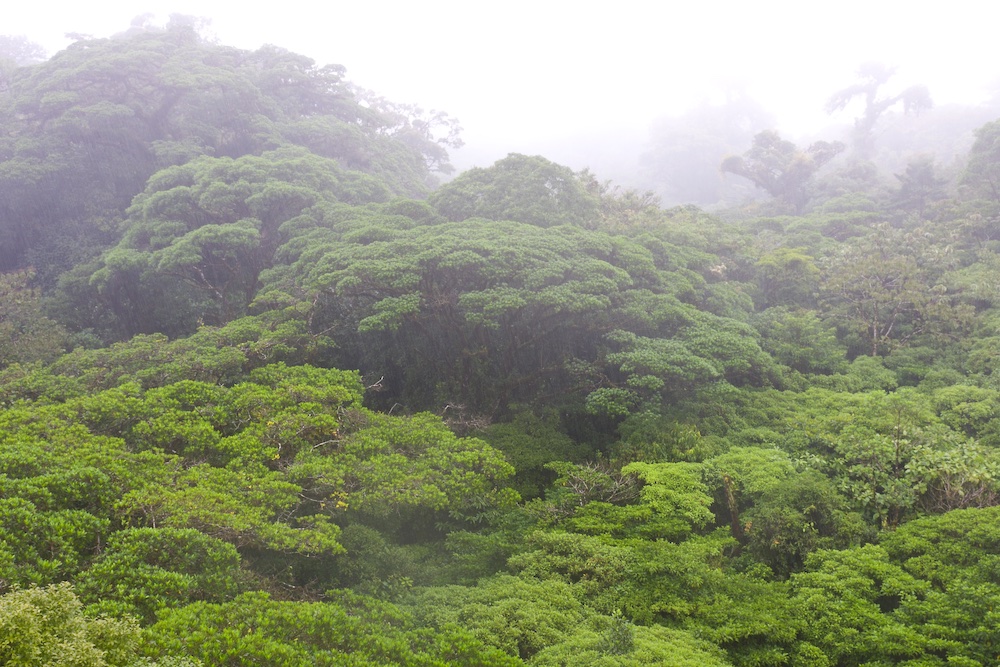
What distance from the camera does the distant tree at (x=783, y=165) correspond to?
36.5 metres

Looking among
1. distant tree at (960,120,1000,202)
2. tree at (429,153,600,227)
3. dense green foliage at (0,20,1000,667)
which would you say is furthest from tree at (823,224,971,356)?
distant tree at (960,120,1000,202)

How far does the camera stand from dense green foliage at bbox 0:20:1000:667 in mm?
5676

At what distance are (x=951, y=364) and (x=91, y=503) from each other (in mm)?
16504

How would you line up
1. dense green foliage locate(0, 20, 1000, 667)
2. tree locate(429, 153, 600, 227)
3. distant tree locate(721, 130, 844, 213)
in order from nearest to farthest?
dense green foliage locate(0, 20, 1000, 667)
tree locate(429, 153, 600, 227)
distant tree locate(721, 130, 844, 213)

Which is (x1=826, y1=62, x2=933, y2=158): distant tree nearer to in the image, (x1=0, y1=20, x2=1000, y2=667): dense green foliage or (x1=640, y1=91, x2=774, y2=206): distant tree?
(x1=640, y1=91, x2=774, y2=206): distant tree

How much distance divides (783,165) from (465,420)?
34522mm

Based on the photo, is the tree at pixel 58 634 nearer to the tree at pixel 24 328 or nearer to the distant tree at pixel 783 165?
the tree at pixel 24 328

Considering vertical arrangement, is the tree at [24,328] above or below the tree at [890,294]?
below

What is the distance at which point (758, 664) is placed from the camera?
614cm

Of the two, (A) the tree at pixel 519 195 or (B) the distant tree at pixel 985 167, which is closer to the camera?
(A) the tree at pixel 519 195

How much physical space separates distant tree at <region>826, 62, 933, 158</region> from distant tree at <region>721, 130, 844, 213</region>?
14321mm

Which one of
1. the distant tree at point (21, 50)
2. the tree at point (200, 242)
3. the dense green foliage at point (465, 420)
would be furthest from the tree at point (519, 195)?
the distant tree at point (21, 50)

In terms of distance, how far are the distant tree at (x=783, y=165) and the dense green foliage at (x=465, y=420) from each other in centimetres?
1347

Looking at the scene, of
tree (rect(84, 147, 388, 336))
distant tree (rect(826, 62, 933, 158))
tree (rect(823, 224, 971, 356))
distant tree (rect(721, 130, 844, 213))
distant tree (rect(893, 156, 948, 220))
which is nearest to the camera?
tree (rect(823, 224, 971, 356))
